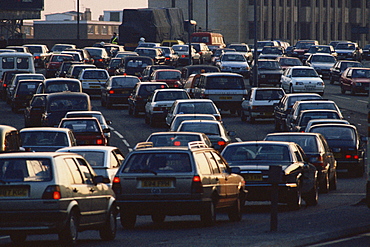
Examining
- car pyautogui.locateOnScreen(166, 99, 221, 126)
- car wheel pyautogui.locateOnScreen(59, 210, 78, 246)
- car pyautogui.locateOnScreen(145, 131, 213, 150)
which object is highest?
car pyautogui.locateOnScreen(166, 99, 221, 126)

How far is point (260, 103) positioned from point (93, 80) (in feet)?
41.9

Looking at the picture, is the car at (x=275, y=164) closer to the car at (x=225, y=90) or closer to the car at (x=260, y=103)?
the car at (x=260, y=103)

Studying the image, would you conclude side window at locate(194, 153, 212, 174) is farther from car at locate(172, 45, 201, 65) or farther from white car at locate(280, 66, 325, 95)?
car at locate(172, 45, 201, 65)

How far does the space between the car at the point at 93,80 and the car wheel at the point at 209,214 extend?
34869 mm

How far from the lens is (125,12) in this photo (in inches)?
2953

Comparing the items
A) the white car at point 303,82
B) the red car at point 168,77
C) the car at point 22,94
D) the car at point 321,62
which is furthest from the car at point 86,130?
the car at point 321,62

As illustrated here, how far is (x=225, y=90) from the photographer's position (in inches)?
1647

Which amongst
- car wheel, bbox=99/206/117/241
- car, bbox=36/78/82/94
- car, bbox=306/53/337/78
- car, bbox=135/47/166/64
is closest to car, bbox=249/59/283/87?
car, bbox=306/53/337/78

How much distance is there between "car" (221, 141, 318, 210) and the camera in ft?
58.3

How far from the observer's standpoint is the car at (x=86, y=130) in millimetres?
28094

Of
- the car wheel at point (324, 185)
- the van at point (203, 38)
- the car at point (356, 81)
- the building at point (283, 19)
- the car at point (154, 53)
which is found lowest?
the car wheel at point (324, 185)

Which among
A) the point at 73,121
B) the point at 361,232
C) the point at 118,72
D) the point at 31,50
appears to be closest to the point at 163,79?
the point at 118,72

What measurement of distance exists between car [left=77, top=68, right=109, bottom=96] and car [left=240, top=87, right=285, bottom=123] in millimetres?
11638

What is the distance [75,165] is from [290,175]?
18.5ft
